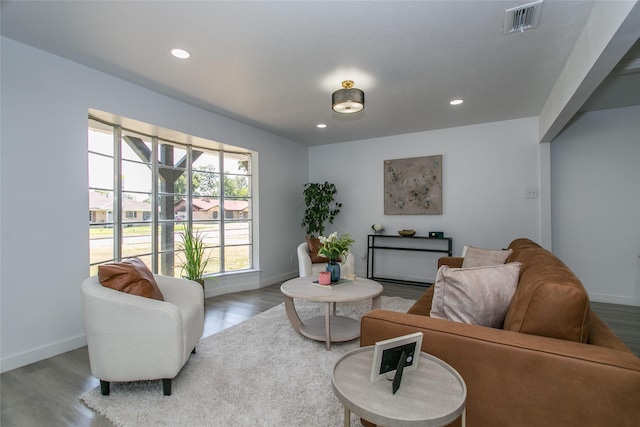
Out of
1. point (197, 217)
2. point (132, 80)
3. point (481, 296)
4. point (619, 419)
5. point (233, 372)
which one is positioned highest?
point (132, 80)

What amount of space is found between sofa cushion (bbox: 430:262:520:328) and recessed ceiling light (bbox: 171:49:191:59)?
8.64 ft

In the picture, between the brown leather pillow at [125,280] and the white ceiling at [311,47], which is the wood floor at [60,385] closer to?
the brown leather pillow at [125,280]

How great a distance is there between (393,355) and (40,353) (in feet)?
9.78

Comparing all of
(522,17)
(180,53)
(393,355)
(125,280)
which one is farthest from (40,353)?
(522,17)

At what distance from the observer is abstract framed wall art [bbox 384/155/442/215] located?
16.2 ft

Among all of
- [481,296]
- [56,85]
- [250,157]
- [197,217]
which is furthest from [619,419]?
[250,157]

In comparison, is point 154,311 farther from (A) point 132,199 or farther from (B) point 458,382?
(A) point 132,199

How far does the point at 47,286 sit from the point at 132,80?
2.10m

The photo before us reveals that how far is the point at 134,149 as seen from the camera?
3721 millimetres

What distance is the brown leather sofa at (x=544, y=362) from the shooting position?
105 cm

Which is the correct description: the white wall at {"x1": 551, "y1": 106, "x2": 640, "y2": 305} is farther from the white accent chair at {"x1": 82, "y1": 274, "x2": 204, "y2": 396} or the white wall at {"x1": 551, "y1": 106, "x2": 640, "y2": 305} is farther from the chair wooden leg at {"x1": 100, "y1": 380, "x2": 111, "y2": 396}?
the chair wooden leg at {"x1": 100, "y1": 380, "x2": 111, "y2": 396}

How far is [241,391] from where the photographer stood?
2004 mm

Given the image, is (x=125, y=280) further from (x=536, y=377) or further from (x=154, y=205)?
(x=536, y=377)

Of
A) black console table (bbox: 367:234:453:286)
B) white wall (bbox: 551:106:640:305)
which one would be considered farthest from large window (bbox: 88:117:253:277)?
white wall (bbox: 551:106:640:305)
